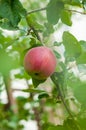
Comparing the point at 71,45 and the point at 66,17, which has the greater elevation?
the point at 66,17

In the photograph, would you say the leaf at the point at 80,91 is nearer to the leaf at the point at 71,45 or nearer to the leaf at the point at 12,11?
the leaf at the point at 71,45

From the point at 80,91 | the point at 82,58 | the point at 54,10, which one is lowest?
the point at 80,91

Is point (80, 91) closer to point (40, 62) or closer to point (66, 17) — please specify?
point (40, 62)

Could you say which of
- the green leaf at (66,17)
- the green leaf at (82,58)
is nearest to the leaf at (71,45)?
the green leaf at (82,58)

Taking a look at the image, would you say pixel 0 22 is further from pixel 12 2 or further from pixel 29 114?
pixel 29 114

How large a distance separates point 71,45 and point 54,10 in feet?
0.40

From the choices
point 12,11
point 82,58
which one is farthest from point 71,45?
point 12,11

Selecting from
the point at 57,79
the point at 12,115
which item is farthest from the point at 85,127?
the point at 12,115

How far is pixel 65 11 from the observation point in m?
1.31

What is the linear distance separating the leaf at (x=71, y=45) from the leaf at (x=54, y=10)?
0.27ft

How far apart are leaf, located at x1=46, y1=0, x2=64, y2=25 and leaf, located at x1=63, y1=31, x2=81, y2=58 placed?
0.27 ft

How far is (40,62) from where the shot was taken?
1.20 metres

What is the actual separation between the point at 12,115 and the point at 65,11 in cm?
196

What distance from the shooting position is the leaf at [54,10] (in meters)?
1.22
